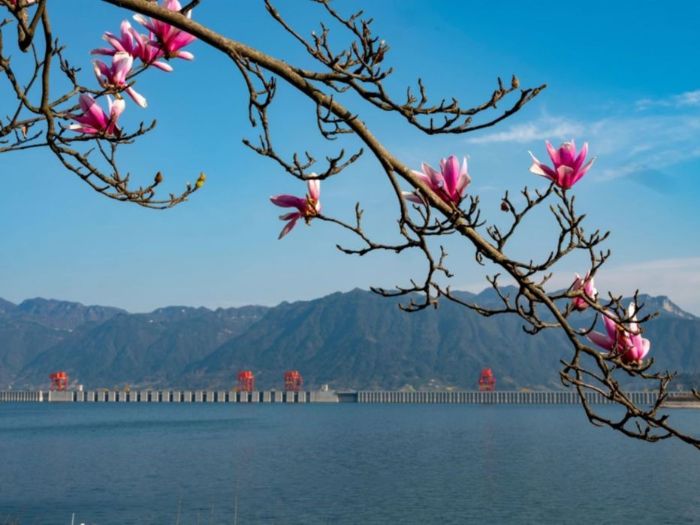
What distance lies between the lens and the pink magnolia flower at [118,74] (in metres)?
3.45

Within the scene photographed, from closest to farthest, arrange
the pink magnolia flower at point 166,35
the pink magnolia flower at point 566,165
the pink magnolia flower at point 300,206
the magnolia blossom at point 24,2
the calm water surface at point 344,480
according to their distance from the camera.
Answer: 1. the pink magnolia flower at point 566,165
2. the pink magnolia flower at point 300,206
3. the pink magnolia flower at point 166,35
4. the magnolia blossom at point 24,2
5. the calm water surface at point 344,480

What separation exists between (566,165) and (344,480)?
7238 cm

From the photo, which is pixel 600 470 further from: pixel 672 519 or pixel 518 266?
pixel 518 266

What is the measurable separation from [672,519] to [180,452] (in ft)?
202

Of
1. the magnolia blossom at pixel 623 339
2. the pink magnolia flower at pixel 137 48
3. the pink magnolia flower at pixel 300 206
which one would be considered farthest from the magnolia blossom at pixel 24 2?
the magnolia blossom at pixel 623 339

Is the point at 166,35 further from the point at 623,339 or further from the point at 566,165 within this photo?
the point at 623,339

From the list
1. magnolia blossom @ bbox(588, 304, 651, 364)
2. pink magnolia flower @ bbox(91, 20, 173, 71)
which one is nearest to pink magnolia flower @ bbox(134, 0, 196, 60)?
pink magnolia flower @ bbox(91, 20, 173, 71)

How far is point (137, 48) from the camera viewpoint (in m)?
3.50

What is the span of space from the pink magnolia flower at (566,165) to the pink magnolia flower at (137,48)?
5.30 ft

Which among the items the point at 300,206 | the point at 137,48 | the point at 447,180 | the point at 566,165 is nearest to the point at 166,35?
the point at 137,48

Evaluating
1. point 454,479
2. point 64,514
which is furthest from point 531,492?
point 64,514

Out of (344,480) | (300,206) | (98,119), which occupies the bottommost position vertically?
(344,480)

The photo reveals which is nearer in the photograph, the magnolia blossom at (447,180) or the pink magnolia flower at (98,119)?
the magnolia blossom at (447,180)

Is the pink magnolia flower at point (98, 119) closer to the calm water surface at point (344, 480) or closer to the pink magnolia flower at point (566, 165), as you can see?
the pink magnolia flower at point (566, 165)
